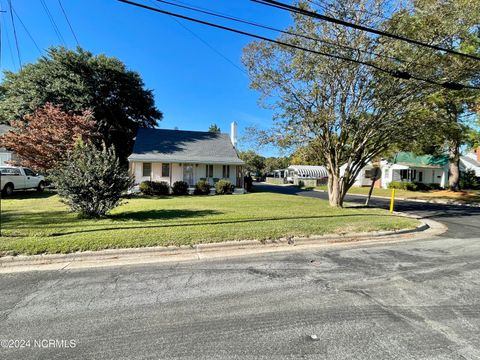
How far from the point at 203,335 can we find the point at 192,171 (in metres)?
A: 21.3

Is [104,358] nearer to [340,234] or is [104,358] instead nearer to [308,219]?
[340,234]

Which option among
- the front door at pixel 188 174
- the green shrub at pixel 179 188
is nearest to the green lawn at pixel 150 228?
the green shrub at pixel 179 188

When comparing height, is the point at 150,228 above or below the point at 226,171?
below

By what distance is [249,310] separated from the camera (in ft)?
12.5

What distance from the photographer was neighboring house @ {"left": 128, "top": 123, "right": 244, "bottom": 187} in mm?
22891

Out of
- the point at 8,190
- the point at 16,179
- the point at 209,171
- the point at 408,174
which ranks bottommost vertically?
the point at 8,190

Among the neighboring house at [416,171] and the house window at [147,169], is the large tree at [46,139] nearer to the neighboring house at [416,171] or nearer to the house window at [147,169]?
the house window at [147,169]

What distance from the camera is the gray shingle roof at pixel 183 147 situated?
2330 centimetres

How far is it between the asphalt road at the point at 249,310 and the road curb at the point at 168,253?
1.43 feet

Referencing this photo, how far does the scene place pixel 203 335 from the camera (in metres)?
3.18

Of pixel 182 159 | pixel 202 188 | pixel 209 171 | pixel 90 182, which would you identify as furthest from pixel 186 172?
pixel 90 182

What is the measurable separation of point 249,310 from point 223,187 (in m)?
19.0

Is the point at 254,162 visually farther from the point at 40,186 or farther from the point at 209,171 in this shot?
the point at 40,186

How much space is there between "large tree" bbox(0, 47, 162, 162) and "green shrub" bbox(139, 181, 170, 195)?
7876 millimetres
